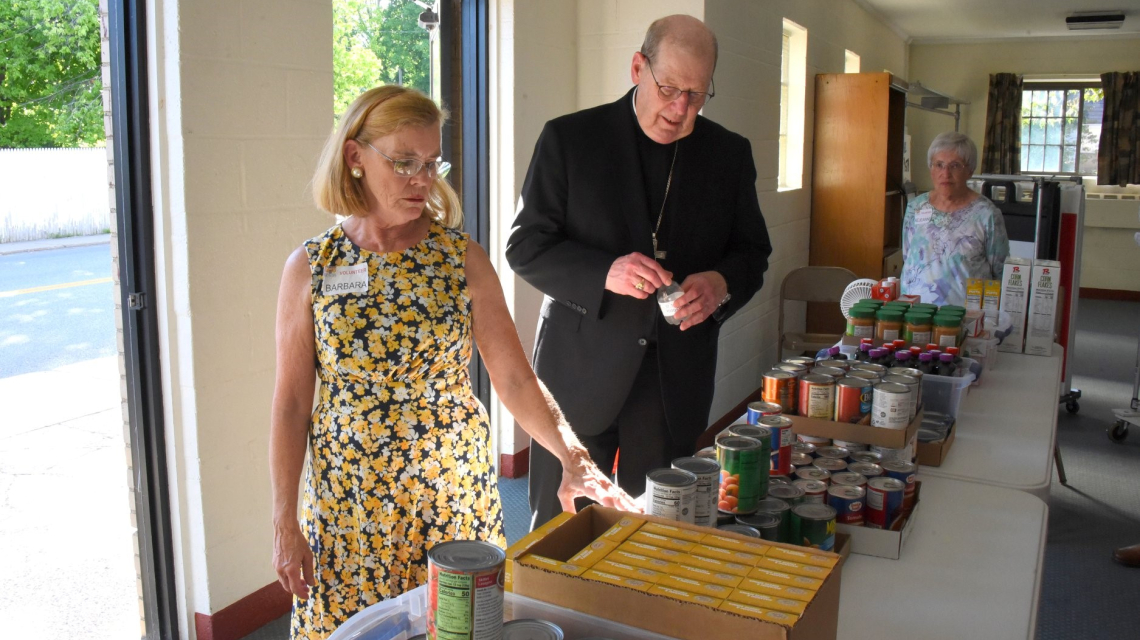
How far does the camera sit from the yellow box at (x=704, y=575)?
101 centimetres

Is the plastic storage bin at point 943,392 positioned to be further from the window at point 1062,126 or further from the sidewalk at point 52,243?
the window at point 1062,126

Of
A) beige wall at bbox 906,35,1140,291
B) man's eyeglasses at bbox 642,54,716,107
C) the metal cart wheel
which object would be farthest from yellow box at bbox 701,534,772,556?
beige wall at bbox 906,35,1140,291

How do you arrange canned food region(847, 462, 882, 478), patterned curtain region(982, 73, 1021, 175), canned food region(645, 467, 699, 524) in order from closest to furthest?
canned food region(645, 467, 699, 524) → canned food region(847, 462, 882, 478) → patterned curtain region(982, 73, 1021, 175)

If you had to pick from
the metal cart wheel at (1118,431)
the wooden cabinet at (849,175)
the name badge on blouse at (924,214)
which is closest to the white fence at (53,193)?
the name badge on blouse at (924,214)

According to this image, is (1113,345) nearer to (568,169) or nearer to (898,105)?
(898,105)

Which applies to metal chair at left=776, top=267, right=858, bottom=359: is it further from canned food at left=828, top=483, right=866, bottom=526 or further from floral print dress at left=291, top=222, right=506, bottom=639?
floral print dress at left=291, top=222, right=506, bottom=639

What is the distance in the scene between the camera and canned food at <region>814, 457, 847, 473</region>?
165 cm

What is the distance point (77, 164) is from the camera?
2.26 m

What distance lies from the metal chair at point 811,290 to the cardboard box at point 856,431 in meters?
3.40

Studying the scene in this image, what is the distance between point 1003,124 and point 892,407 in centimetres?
1055

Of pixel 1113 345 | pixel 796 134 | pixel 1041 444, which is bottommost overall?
pixel 1113 345

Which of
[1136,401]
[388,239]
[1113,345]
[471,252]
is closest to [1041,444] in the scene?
[471,252]

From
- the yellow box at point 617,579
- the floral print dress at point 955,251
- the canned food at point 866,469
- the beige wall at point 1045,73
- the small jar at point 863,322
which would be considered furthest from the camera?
the beige wall at point 1045,73

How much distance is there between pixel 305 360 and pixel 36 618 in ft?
5.09
